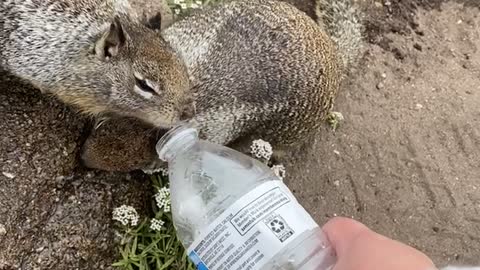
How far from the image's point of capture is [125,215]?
10.6 ft

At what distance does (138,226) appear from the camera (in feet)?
10.8

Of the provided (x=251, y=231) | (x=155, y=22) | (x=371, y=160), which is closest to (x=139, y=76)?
(x=155, y=22)

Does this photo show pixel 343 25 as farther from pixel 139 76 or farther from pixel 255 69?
pixel 139 76

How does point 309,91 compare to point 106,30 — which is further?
point 309,91

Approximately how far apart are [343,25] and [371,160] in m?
0.63

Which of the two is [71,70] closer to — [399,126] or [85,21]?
[85,21]

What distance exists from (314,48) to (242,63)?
0.98ft

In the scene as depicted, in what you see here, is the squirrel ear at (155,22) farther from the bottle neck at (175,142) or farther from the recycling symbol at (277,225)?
the recycling symbol at (277,225)

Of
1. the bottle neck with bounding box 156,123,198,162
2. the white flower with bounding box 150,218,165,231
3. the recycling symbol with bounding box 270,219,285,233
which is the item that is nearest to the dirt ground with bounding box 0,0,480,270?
the white flower with bounding box 150,218,165,231

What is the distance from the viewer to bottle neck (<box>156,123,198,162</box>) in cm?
237

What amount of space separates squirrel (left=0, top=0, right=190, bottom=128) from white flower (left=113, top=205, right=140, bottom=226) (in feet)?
1.30

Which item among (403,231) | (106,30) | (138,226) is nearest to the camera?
(106,30)

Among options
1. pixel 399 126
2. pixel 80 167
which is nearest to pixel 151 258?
pixel 80 167

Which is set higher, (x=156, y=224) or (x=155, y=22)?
(x=155, y=22)
